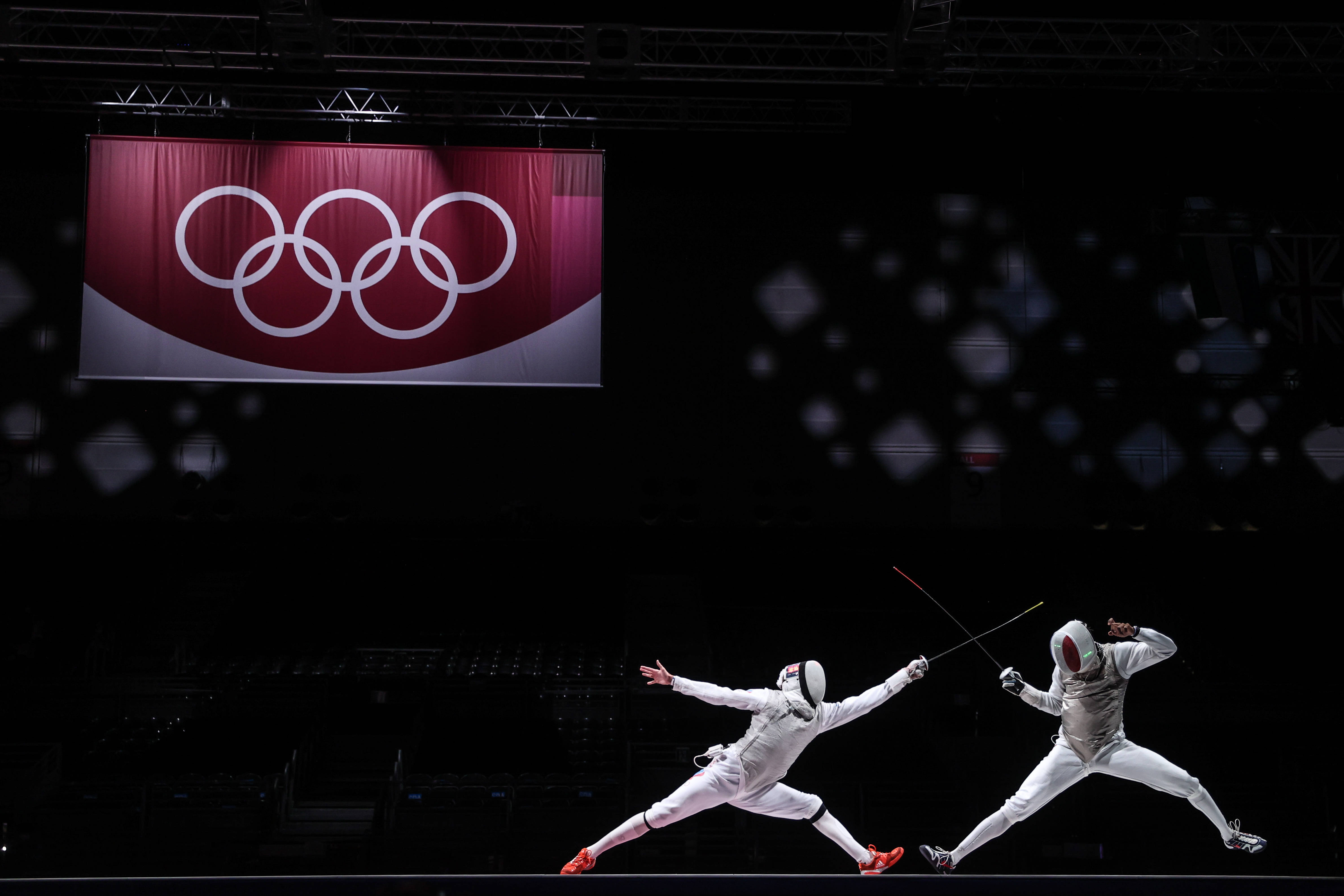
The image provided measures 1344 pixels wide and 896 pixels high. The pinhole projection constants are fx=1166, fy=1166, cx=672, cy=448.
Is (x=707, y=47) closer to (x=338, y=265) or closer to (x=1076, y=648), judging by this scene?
(x=338, y=265)

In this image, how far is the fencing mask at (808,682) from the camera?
25.4 ft

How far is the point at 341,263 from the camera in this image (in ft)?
33.5

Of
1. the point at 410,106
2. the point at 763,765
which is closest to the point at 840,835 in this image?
the point at 763,765

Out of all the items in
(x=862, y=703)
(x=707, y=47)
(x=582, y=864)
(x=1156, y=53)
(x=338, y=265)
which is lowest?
(x=582, y=864)

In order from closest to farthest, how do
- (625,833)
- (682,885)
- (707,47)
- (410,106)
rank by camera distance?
(682,885) → (625,833) → (707,47) → (410,106)

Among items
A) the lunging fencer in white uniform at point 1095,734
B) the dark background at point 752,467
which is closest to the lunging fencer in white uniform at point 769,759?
the lunging fencer in white uniform at point 1095,734

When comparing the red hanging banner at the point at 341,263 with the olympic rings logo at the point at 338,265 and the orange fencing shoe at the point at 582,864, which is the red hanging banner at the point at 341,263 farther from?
the orange fencing shoe at the point at 582,864

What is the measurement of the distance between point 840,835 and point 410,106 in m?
8.65

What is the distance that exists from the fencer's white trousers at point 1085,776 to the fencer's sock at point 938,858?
15 centimetres

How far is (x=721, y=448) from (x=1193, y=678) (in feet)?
19.2

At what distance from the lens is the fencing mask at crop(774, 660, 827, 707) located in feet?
25.4

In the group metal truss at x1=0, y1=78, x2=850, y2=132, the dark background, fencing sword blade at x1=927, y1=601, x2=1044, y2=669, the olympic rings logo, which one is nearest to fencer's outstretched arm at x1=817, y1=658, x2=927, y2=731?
fencing sword blade at x1=927, y1=601, x2=1044, y2=669

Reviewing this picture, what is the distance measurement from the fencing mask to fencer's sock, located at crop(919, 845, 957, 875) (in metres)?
1.26

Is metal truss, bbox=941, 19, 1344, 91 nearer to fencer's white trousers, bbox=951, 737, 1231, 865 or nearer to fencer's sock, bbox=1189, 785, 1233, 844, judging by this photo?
fencer's white trousers, bbox=951, 737, 1231, 865
